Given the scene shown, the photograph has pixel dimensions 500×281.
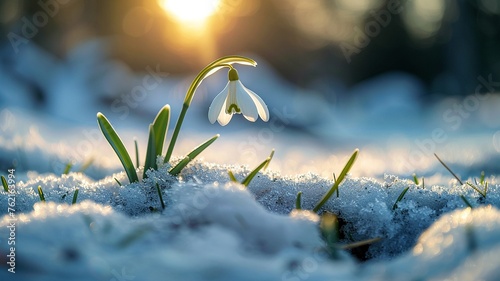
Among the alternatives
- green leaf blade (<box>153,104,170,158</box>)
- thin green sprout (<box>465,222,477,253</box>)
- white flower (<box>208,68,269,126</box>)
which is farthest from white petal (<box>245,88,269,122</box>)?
thin green sprout (<box>465,222,477,253</box>)

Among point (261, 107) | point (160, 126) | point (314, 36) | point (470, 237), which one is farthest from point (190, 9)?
point (470, 237)

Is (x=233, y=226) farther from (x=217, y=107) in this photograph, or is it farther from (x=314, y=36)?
(x=314, y=36)

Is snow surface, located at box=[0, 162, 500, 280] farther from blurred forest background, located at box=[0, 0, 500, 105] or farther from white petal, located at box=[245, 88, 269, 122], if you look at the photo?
blurred forest background, located at box=[0, 0, 500, 105]

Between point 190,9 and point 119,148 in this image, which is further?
point 190,9

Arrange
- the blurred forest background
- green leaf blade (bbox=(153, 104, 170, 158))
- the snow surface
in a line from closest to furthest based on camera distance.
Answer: the snow surface → green leaf blade (bbox=(153, 104, 170, 158)) → the blurred forest background

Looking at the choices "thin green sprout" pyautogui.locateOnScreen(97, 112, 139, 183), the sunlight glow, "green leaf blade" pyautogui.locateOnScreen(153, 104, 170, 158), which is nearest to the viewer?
"thin green sprout" pyautogui.locateOnScreen(97, 112, 139, 183)

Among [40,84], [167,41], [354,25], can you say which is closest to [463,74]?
[354,25]

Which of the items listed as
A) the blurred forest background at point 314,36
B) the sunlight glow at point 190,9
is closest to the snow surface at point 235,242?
the sunlight glow at point 190,9
